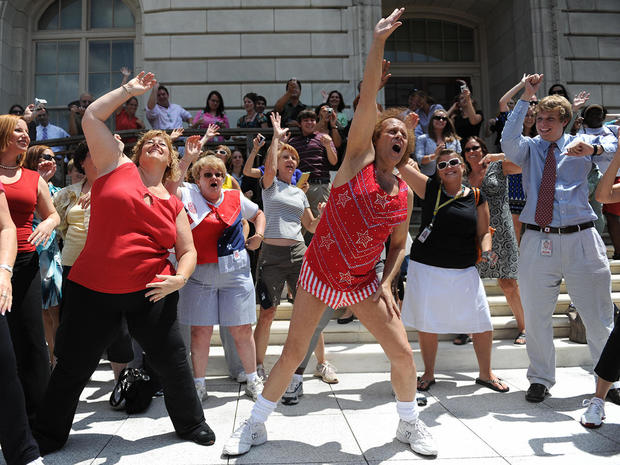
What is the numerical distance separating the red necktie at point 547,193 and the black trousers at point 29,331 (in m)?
4.18

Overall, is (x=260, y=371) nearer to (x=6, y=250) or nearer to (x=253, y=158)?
(x=253, y=158)

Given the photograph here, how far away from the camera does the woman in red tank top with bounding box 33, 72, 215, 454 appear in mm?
3154

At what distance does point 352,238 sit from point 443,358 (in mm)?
2822

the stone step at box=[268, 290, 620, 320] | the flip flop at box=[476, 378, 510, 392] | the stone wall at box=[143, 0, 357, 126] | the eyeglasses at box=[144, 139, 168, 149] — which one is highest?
the stone wall at box=[143, 0, 357, 126]

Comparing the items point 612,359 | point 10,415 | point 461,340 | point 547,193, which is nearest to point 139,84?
point 10,415

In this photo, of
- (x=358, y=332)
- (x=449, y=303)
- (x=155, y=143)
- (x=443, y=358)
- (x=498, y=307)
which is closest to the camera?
(x=155, y=143)

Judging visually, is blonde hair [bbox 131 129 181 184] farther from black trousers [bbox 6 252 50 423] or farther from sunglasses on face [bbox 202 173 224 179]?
black trousers [bbox 6 252 50 423]

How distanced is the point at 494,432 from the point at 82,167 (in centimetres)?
436

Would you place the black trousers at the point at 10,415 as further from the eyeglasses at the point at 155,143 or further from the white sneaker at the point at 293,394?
the white sneaker at the point at 293,394

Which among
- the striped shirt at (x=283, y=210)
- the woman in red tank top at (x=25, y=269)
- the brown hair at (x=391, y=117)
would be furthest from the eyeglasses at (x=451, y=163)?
the woman in red tank top at (x=25, y=269)

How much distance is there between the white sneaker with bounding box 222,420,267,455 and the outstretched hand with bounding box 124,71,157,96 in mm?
2375

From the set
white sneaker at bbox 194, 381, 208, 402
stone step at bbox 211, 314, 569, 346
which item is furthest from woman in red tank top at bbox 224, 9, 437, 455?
stone step at bbox 211, 314, 569, 346

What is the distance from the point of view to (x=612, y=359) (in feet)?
11.6

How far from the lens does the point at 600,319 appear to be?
4.20m
